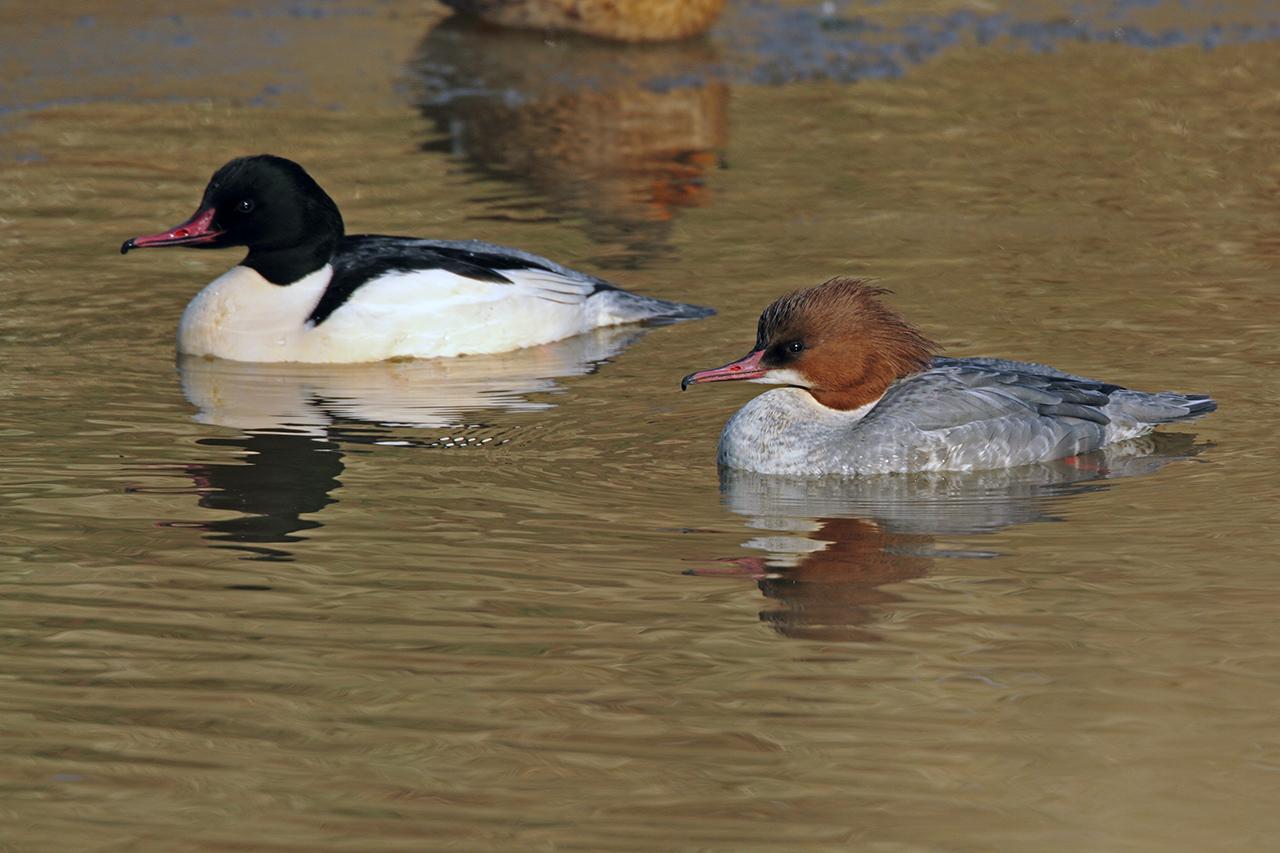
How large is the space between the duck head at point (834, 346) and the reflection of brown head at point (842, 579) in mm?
844

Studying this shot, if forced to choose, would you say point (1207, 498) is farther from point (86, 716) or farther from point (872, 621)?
point (86, 716)

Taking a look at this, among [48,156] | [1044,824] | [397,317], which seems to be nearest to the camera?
[1044,824]

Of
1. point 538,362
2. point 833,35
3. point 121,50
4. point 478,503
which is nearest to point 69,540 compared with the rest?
point 478,503

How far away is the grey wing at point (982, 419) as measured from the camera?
8.11m

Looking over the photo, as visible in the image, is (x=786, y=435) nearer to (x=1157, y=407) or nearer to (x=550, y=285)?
(x=1157, y=407)

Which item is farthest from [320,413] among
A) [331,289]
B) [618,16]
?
[618,16]

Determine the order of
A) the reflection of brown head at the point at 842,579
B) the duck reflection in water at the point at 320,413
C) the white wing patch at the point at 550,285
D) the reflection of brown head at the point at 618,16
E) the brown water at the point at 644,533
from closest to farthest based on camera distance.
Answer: the brown water at the point at 644,533 < the reflection of brown head at the point at 842,579 < the duck reflection in water at the point at 320,413 < the white wing patch at the point at 550,285 < the reflection of brown head at the point at 618,16

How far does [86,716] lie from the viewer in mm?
5660

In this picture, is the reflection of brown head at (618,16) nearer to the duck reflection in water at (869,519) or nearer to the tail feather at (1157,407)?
the duck reflection in water at (869,519)

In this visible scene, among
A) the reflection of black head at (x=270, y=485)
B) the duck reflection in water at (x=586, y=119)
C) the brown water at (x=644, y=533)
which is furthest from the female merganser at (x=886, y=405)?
the duck reflection in water at (x=586, y=119)

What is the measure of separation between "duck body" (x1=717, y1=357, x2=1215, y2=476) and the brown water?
0.13m

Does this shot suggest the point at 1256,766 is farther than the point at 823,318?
No

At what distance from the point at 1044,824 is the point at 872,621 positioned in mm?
1516

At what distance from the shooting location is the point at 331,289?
1058cm
